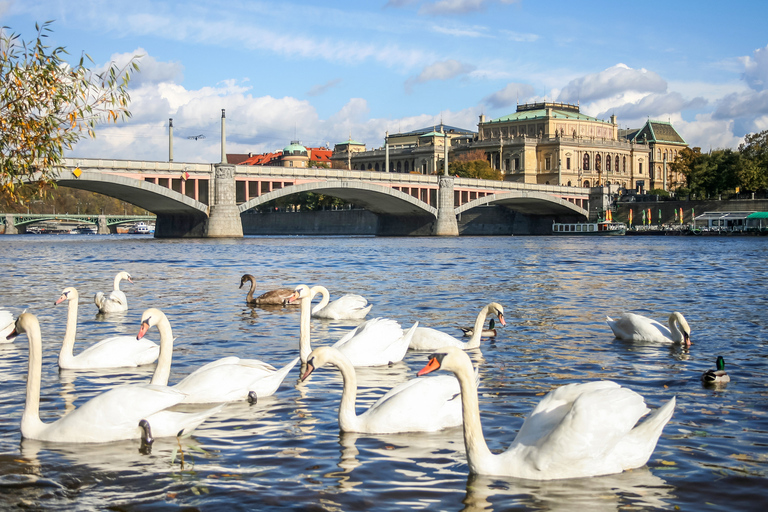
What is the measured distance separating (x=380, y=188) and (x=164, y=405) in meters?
61.5

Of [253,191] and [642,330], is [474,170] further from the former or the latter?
[642,330]

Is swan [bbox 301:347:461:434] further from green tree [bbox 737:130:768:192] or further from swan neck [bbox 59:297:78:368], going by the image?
green tree [bbox 737:130:768:192]

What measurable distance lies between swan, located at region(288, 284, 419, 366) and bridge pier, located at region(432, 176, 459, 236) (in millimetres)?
67326

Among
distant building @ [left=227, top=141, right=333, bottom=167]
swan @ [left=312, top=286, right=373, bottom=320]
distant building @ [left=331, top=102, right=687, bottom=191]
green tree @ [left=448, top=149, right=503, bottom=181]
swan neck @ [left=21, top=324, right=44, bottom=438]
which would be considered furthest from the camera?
distant building @ [left=227, top=141, right=333, bottom=167]

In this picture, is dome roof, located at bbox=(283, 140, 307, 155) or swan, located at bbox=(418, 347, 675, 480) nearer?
swan, located at bbox=(418, 347, 675, 480)

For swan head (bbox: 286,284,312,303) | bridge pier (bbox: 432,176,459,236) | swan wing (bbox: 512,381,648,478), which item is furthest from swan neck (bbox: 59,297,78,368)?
bridge pier (bbox: 432,176,459,236)

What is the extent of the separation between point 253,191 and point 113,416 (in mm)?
63657

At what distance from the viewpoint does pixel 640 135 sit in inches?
5719

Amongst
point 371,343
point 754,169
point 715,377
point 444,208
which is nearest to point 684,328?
point 715,377

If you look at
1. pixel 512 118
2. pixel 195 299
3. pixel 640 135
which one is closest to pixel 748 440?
pixel 195 299

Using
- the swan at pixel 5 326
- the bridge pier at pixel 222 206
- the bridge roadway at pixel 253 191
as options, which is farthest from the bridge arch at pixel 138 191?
the swan at pixel 5 326

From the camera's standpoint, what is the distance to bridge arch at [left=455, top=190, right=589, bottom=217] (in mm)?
77688

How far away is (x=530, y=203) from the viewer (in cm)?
8588

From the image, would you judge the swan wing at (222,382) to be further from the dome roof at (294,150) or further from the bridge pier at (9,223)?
the dome roof at (294,150)
